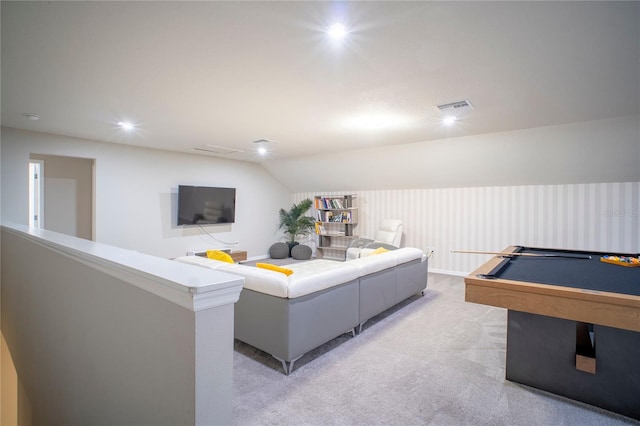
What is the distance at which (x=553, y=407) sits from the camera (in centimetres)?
204

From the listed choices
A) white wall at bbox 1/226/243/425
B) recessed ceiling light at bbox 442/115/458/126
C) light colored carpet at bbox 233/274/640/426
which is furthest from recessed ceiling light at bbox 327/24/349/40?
light colored carpet at bbox 233/274/640/426

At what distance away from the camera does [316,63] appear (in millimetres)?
2373

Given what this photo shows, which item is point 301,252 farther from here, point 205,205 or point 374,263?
point 374,263

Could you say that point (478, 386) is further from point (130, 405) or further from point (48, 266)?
point (48, 266)

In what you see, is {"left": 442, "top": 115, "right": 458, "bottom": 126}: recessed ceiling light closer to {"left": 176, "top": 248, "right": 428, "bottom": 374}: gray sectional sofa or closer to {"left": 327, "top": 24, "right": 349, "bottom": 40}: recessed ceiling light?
{"left": 176, "top": 248, "right": 428, "bottom": 374}: gray sectional sofa

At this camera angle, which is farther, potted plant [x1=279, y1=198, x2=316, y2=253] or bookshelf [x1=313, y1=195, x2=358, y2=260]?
potted plant [x1=279, y1=198, x2=316, y2=253]

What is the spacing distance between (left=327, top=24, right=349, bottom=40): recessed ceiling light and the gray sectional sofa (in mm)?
1735

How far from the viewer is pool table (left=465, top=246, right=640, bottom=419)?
169 cm

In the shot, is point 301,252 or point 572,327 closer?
point 572,327

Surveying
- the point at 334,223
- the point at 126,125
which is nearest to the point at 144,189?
the point at 126,125

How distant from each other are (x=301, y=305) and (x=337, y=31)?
1930mm

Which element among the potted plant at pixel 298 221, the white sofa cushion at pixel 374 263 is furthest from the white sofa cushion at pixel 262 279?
the potted plant at pixel 298 221

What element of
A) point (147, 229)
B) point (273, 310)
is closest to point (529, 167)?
point (273, 310)

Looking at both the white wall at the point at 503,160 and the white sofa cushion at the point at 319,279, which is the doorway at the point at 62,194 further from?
the white sofa cushion at the point at 319,279
